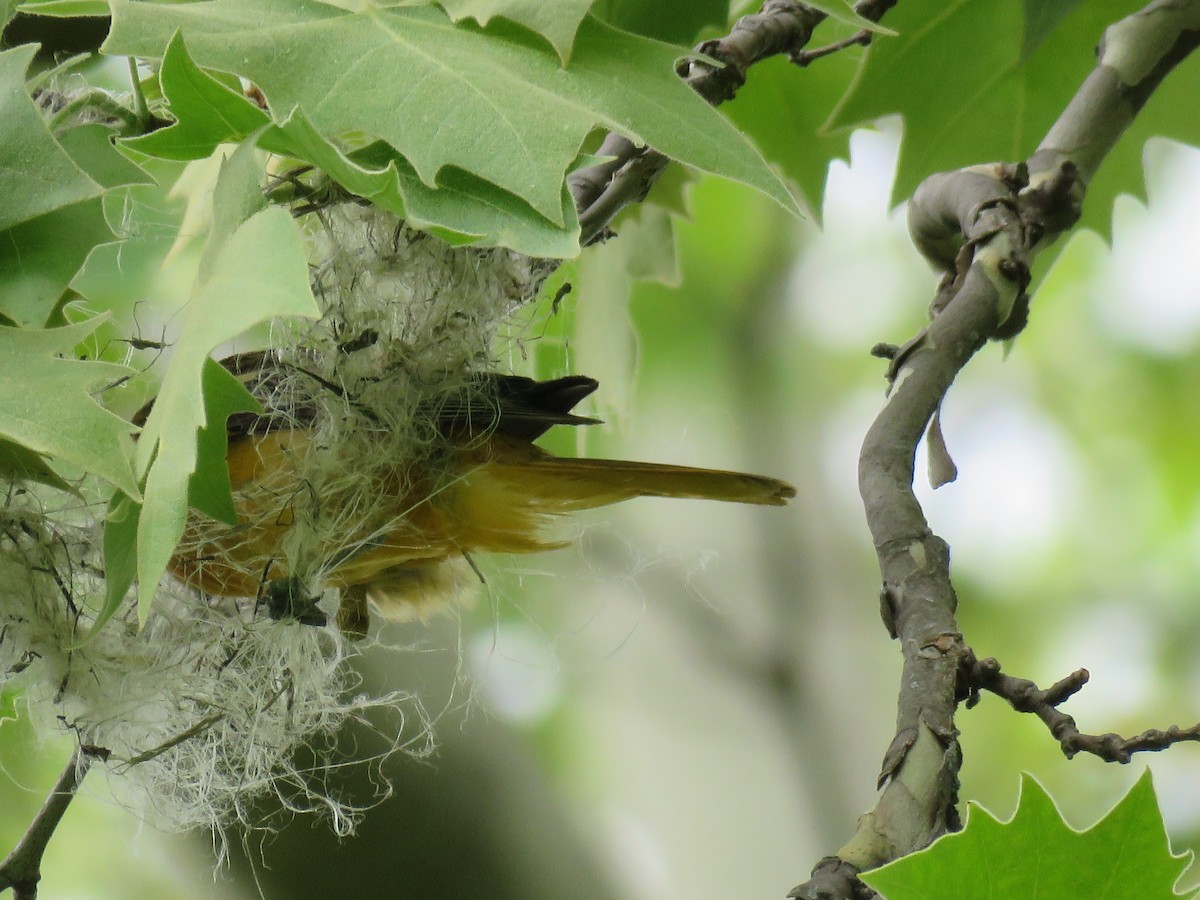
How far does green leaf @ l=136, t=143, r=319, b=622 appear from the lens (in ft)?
1.94

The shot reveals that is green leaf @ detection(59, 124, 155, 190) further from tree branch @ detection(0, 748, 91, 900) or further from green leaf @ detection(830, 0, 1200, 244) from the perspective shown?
green leaf @ detection(830, 0, 1200, 244)

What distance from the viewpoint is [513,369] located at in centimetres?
130

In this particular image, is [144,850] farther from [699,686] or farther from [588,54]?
[588,54]

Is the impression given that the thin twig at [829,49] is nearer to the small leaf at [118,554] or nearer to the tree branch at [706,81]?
the tree branch at [706,81]

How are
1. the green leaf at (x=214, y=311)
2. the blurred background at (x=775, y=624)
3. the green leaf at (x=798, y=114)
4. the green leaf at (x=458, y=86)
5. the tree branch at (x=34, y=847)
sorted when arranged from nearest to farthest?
the green leaf at (x=214, y=311), the green leaf at (x=458, y=86), the tree branch at (x=34, y=847), the green leaf at (x=798, y=114), the blurred background at (x=775, y=624)

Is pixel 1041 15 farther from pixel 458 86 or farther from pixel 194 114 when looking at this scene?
pixel 194 114

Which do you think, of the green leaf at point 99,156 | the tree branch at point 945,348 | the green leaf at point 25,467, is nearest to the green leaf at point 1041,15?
the tree branch at point 945,348

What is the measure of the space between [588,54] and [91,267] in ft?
2.73

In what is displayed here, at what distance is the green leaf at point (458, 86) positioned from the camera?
2.29ft

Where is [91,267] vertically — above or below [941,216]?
below

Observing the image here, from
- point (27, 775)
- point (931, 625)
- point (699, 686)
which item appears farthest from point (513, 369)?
point (699, 686)

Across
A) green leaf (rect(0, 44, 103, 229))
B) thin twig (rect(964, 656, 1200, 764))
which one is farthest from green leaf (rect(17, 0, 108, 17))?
thin twig (rect(964, 656, 1200, 764))

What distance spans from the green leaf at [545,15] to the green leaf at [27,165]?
0.30 metres

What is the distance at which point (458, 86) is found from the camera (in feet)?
2.38
